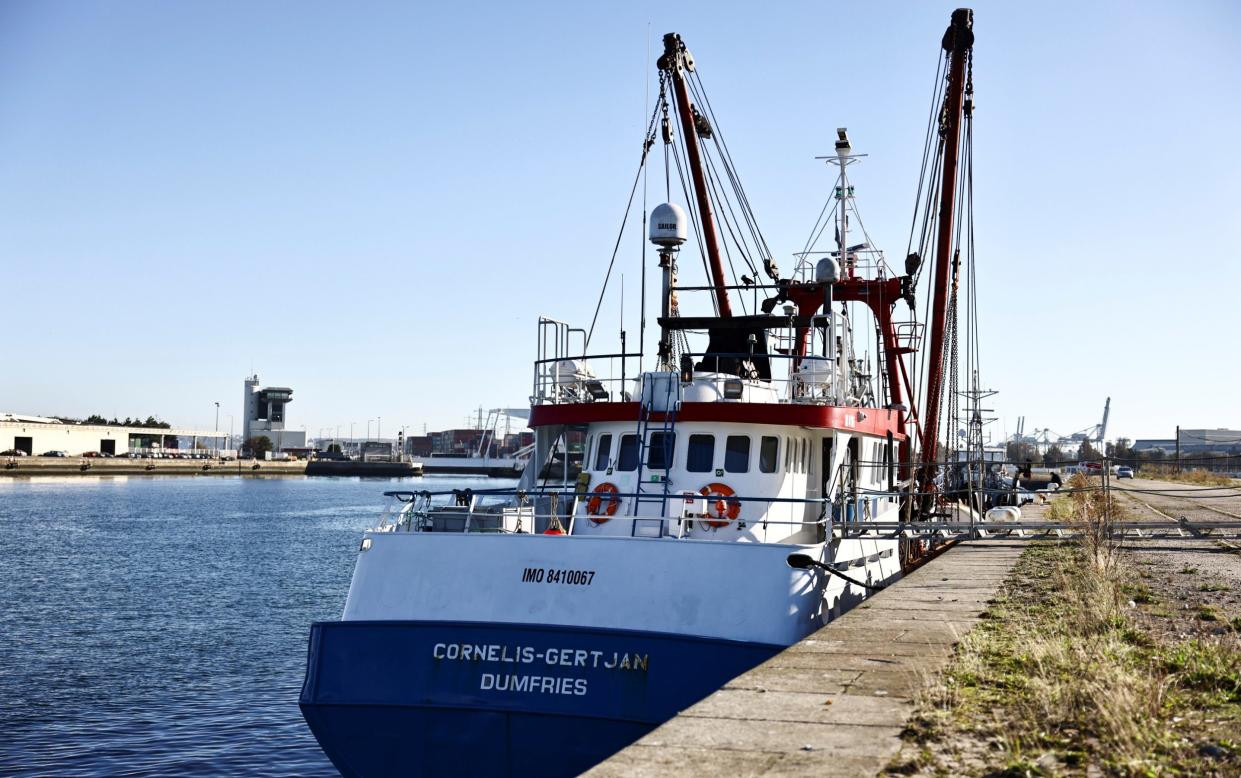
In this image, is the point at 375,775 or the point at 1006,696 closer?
the point at 1006,696

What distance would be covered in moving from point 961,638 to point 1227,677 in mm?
2428

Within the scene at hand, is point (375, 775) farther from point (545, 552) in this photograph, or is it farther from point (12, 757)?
point (12, 757)

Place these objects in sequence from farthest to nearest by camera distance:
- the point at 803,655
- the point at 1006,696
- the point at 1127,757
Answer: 1. the point at 803,655
2. the point at 1006,696
3. the point at 1127,757

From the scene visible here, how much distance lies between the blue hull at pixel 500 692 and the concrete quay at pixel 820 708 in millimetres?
1632

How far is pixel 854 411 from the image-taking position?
54.4 ft

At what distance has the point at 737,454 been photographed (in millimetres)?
15562

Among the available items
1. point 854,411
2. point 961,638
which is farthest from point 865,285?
point 961,638

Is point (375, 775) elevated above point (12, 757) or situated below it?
above

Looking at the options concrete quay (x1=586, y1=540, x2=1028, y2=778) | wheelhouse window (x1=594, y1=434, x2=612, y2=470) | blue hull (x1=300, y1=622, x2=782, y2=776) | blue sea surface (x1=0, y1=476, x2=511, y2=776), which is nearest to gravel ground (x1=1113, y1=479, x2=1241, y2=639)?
concrete quay (x1=586, y1=540, x2=1028, y2=778)

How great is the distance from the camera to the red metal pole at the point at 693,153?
26.9m

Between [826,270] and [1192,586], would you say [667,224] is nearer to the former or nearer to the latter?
[826,270]

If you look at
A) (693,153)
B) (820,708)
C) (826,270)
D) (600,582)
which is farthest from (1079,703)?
(693,153)

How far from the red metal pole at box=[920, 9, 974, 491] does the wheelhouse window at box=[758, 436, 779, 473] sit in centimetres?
1178

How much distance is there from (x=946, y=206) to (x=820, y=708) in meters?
22.0
